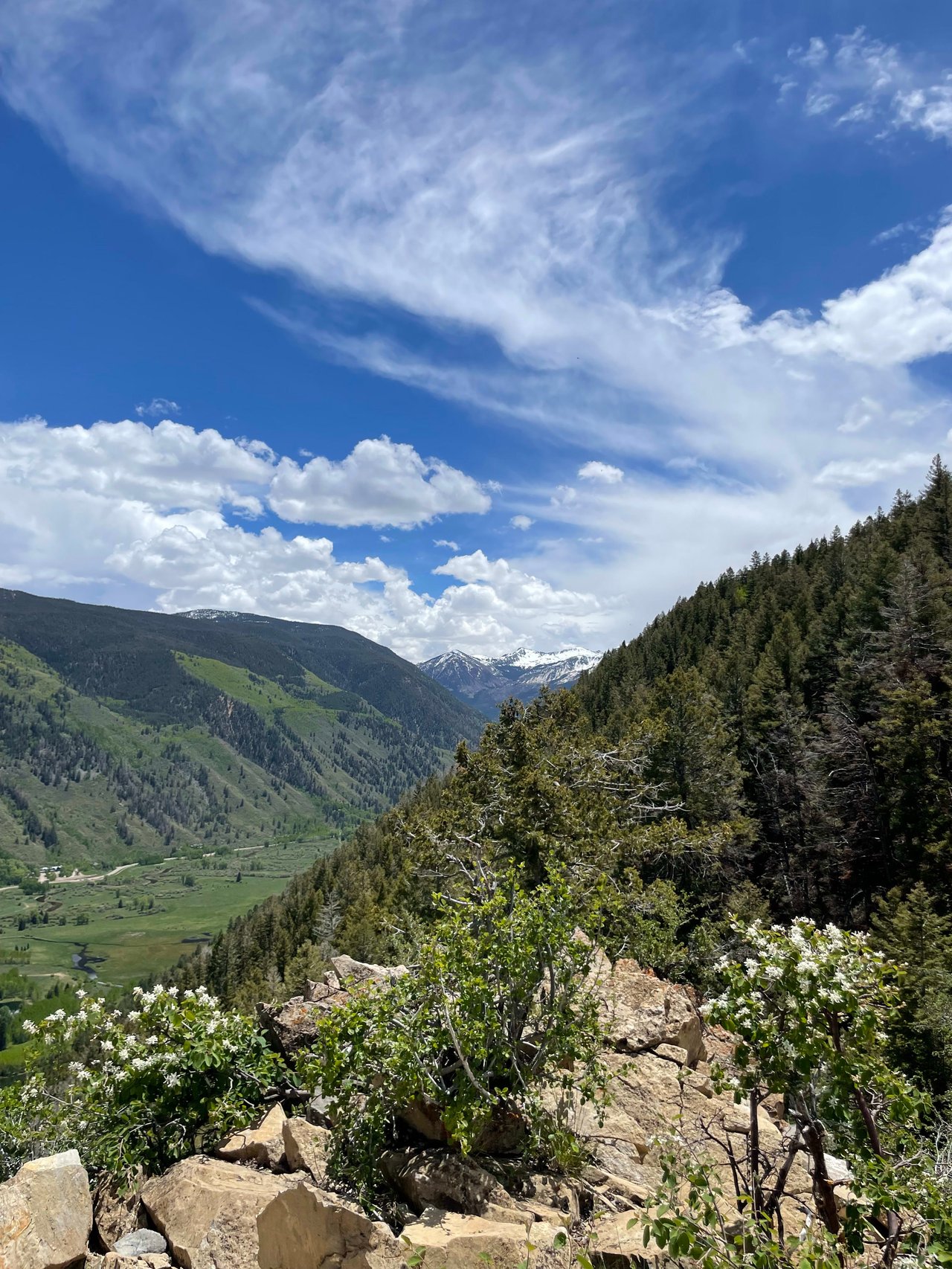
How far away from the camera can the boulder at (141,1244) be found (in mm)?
7143

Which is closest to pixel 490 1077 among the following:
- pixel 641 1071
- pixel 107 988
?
pixel 641 1071

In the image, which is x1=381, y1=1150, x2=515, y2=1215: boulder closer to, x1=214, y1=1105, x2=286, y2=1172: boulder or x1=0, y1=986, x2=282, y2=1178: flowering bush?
x1=214, y1=1105, x2=286, y2=1172: boulder

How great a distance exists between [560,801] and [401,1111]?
16556mm

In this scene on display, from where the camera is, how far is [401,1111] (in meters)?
8.65

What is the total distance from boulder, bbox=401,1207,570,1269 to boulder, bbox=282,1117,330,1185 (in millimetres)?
2130

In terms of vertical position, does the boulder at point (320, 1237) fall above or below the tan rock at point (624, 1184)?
above

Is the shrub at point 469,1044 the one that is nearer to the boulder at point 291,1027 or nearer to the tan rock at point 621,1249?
the tan rock at point 621,1249

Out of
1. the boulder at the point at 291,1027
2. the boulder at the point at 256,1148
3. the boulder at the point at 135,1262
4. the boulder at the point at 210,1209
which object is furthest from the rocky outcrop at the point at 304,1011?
the boulder at the point at 135,1262

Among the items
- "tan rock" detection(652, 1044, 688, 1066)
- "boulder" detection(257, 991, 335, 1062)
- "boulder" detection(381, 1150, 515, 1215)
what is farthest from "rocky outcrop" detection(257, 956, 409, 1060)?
"tan rock" detection(652, 1044, 688, 1066)

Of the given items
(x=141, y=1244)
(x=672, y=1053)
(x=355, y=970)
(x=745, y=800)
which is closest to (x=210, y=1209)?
(x=141, y=1244)

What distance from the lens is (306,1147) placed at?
8.46 metres

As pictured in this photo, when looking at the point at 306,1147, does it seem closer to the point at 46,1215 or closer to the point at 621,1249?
the point at 46,1215

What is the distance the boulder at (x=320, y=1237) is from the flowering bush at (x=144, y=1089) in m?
2.46

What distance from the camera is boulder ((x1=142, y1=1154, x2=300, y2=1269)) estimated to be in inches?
281
